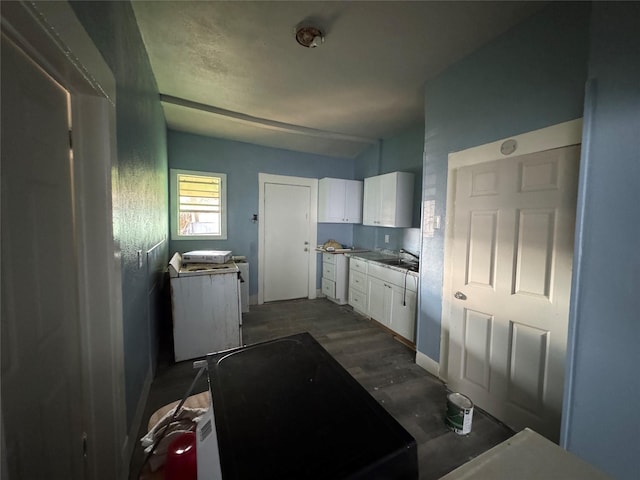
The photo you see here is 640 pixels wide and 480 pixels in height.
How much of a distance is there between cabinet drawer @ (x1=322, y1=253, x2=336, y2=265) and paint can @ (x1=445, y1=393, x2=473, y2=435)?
266 centimetres

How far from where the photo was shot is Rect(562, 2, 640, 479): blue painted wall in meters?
1.06

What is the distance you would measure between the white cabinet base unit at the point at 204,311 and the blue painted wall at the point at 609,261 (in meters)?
2.55

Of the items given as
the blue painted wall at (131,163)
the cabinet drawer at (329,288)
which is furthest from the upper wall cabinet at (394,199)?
the blue painted wall at (131,163)

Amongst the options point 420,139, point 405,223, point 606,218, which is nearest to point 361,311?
point 405,223

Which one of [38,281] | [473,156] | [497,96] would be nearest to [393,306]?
[473,156]

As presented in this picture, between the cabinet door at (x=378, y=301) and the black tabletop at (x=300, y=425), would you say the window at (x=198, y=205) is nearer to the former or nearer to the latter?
the cabinet door at (x=378, y=301)

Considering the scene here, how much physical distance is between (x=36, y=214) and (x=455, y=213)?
2389 millimetres

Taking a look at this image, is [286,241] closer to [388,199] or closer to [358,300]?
[358,300]

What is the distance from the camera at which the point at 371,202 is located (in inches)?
159

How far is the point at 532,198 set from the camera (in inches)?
64.1

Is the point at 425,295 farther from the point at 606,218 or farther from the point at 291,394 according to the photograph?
the point at 291,394

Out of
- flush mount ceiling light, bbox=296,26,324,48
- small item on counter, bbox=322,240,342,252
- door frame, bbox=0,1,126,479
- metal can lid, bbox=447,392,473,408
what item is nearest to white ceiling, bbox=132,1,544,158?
flush mount ceiling light, bbox=296,26,324,48

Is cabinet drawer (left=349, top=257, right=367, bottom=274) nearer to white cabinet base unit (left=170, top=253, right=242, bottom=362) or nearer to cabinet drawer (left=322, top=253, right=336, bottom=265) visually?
cabinet drawer (left=322, top=253, right=336, bottom=265)

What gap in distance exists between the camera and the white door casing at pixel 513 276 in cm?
152
